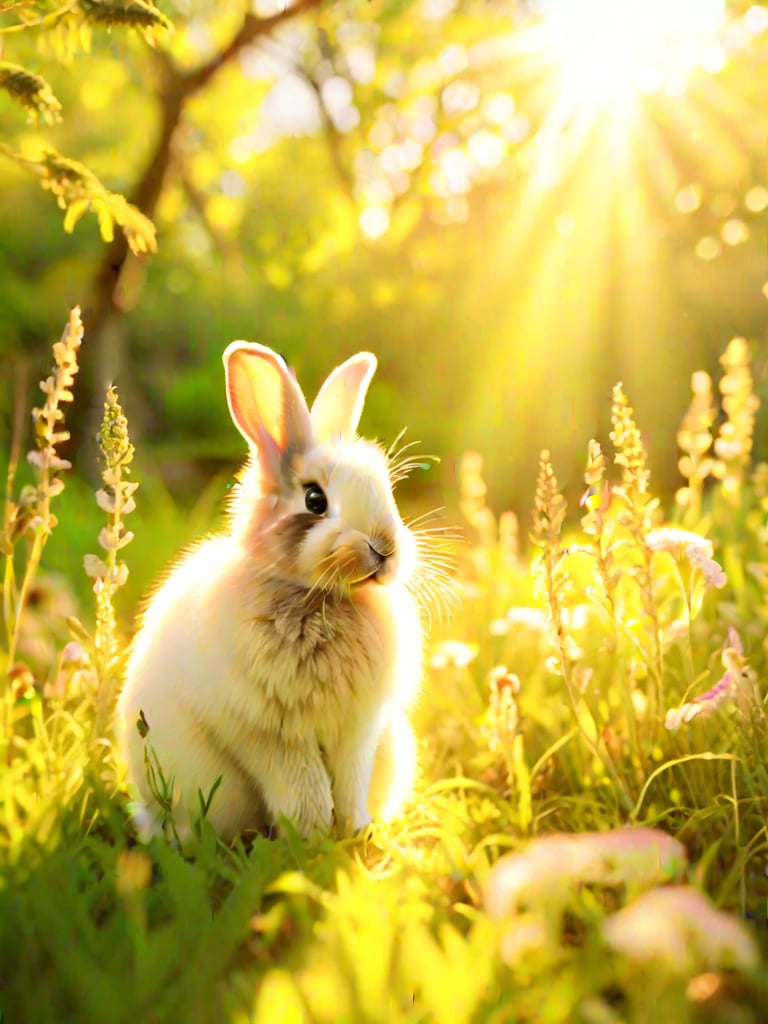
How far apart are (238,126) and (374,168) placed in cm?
135

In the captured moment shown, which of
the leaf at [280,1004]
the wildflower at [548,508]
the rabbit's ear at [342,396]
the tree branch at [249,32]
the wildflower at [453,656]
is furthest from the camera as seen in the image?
the tree branch at [249,32]

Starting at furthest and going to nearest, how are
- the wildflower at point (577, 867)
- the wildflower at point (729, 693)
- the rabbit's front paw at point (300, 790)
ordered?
the rabbit's front paw at point (300, 790) → the wildflower at point (729, 693) → the wildflower at point (577, 867)

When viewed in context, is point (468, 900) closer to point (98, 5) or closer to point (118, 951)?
point (118, 951)

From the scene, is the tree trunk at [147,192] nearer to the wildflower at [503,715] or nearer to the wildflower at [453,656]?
the wildflower at [453,656]

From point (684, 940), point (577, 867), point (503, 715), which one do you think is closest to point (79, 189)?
point (503, 715)

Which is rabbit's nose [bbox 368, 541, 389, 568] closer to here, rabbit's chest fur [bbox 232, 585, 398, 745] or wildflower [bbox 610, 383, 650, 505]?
rabbit's chest fur [bbox 232, 585, 398, 745]

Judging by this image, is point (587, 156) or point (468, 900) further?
point (587, 156)

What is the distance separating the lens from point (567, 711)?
11.3 ft

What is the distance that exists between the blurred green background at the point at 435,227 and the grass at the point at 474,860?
279 centimetres

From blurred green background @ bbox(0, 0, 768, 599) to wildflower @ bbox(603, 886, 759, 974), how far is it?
4.15 meters

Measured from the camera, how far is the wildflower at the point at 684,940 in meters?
1.60

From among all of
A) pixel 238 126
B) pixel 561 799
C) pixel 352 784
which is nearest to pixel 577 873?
pixel 561 799

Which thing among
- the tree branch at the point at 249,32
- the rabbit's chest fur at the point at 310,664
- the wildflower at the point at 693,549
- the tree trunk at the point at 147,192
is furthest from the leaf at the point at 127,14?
the tree branch at the point at 249,32

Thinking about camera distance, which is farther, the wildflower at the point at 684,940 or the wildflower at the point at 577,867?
the wildflower at the point at 577,867
